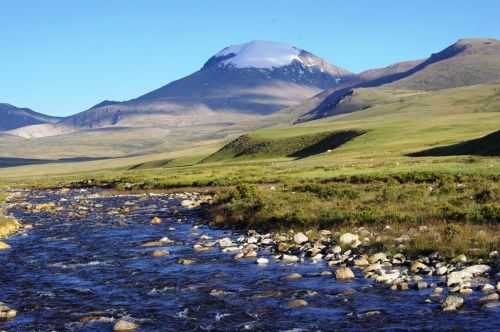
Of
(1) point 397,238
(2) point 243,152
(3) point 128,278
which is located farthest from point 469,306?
(2) point 243,152

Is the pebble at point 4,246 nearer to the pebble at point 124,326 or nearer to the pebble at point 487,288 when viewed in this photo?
the pebble at point 124,326

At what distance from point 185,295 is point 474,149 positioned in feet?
246

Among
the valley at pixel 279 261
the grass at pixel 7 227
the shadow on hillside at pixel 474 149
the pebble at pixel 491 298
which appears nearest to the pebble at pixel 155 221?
the valley at pixel 279 261

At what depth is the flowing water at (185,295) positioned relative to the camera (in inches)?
782

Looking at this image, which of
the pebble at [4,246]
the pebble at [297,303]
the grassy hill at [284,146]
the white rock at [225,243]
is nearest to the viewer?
the pebble at [297,303]

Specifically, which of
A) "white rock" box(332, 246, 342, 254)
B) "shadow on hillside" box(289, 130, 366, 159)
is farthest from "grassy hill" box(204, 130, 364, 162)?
"white rock" box(332, 246, 342, 254)

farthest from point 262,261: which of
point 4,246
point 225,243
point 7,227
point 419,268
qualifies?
point 7,227

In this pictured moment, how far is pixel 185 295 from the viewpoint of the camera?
2408 cm

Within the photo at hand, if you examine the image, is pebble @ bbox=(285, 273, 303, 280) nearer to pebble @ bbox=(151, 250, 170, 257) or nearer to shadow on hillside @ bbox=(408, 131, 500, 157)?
pebble @ bbox=(151, 250, 170, 257)

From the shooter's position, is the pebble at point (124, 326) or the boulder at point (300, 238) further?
the boulder at point (300, 238)

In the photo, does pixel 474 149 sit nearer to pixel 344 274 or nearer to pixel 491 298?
pixel 344 274

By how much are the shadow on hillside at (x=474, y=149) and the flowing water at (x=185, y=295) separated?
183 feet

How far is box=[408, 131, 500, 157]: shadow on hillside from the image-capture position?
83.9m

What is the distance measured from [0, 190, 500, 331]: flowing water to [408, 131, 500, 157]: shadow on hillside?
2202 inches
